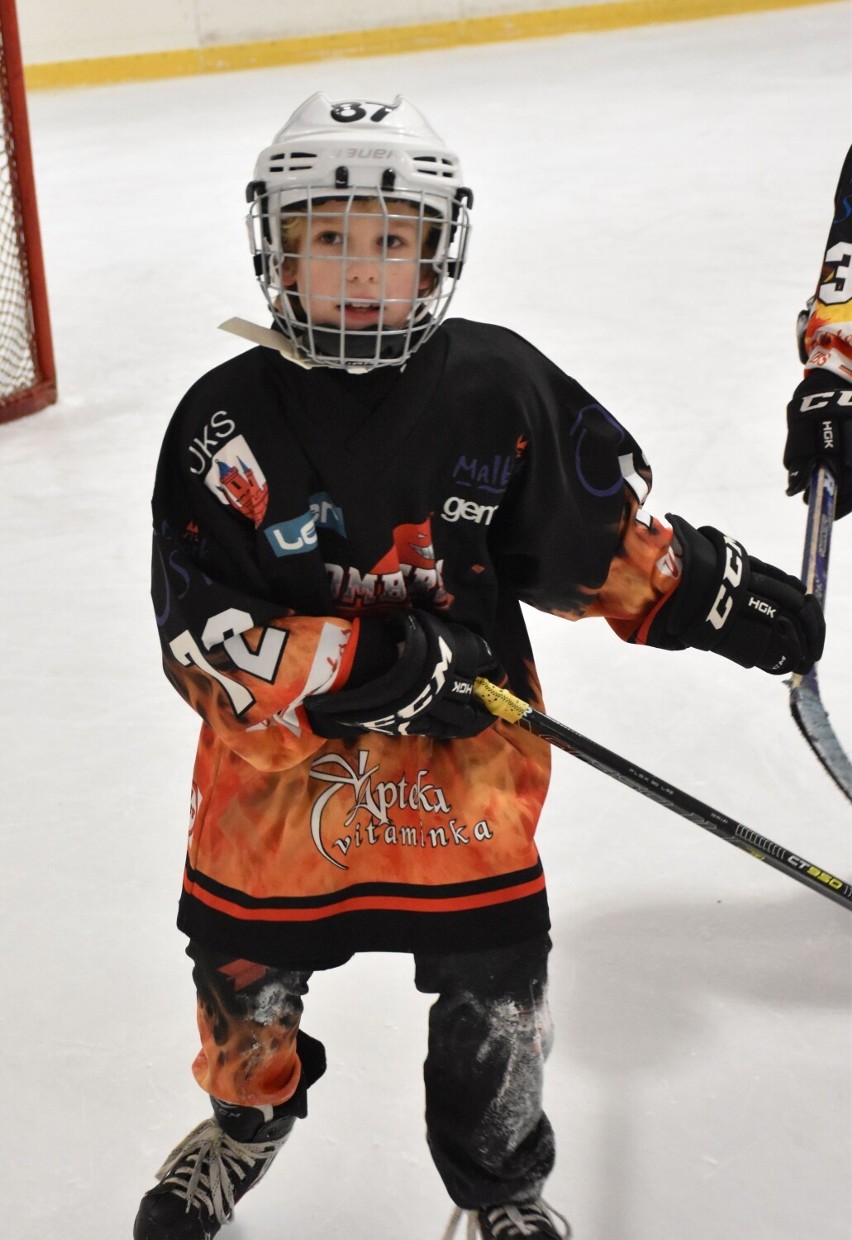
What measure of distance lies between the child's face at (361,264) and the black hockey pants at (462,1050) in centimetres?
48

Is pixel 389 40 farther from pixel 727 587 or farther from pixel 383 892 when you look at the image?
pixel 383 892

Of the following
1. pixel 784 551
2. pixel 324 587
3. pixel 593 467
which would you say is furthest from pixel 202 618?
pixel 784 551

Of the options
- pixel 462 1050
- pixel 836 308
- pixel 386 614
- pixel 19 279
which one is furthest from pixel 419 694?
pixel 19 279

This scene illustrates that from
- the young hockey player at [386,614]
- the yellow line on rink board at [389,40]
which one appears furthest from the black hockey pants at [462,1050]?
the yellow line on rink board at [389,40]

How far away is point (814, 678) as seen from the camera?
1.72m

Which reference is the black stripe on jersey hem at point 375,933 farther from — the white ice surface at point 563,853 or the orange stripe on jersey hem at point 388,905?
the white ice surface at point 563,853

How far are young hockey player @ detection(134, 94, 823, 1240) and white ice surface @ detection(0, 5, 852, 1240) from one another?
0.44 ft

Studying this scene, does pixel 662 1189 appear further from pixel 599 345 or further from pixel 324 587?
pixel 599 345

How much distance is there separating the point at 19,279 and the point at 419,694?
2612 mm

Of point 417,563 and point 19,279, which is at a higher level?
point 417,563

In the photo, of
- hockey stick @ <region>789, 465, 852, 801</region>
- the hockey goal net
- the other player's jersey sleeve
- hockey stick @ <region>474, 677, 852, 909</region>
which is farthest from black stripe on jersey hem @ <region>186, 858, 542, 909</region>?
the hockey goal net

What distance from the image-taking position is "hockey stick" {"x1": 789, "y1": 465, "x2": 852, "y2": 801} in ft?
5.19

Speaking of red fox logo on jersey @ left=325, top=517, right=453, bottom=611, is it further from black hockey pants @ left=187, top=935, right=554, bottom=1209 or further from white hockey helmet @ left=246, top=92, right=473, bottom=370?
black hockey pants @ left=187, top=935, right=554, bottom=1209

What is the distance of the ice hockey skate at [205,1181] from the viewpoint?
1.20m
